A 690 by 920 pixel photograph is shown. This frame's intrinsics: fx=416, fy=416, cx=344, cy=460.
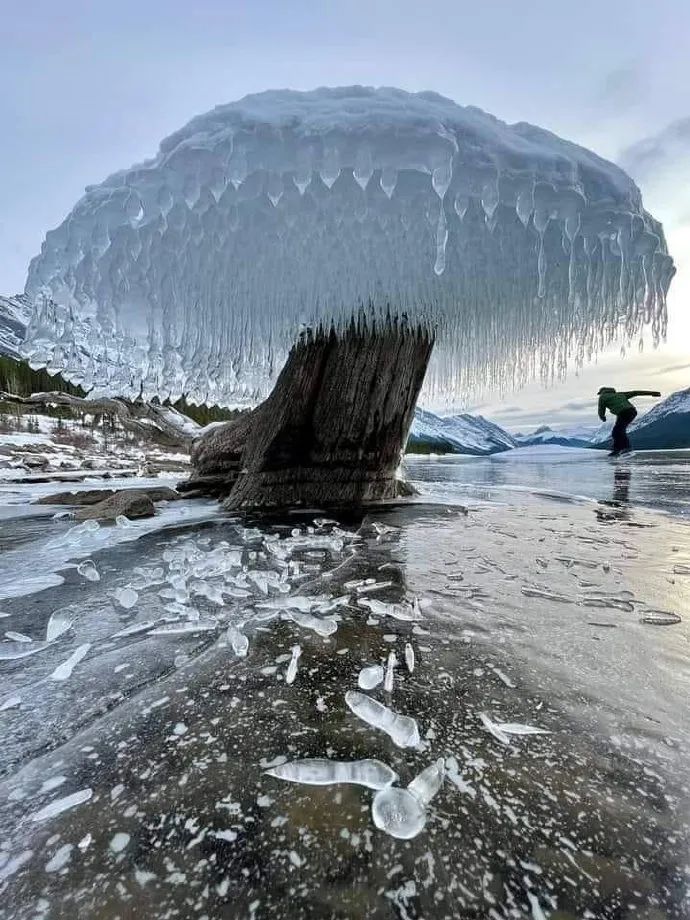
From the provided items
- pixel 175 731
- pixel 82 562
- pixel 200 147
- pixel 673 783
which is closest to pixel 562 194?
pixel 200 147

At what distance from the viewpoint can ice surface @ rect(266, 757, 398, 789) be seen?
3.45 ft

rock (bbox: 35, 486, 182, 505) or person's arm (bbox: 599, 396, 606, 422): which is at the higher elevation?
person's arm (bbox: 599, 396, 606, 422)

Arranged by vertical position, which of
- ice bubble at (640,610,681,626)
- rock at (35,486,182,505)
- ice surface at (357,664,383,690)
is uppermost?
ice surface at (357,664,383,690)

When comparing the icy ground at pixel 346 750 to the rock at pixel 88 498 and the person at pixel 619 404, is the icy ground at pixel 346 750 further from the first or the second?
the person at pixel 619 404

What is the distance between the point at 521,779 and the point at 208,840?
77 centimetres

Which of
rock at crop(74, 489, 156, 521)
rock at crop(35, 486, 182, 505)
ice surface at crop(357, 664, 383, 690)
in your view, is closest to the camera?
ice surface at crop(357, 664, 383, 690)

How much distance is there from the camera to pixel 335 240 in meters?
4.91

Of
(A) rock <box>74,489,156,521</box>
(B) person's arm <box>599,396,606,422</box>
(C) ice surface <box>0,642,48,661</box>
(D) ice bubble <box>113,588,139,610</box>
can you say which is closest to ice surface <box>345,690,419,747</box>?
(C) ice surface <box>0,642,48,661</box>

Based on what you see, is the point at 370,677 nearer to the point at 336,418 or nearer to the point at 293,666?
the point at 293,666

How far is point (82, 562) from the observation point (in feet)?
11.2

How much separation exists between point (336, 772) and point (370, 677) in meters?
0.49

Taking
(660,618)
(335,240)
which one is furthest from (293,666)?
(335,240)

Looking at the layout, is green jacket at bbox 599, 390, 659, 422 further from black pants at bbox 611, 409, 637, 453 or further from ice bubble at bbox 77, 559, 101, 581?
ice bubble at bbox 77, 559, 101, 581

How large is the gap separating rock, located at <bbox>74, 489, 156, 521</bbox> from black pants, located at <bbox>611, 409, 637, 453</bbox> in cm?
1619
